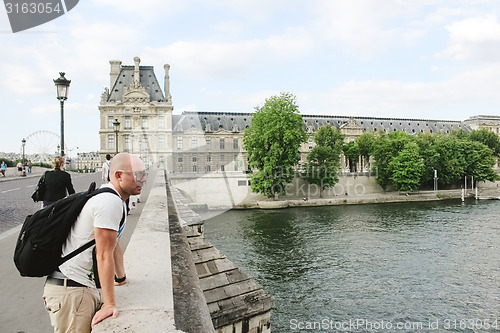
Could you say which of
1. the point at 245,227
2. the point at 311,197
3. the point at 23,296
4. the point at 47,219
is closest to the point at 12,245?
the point at 23,296

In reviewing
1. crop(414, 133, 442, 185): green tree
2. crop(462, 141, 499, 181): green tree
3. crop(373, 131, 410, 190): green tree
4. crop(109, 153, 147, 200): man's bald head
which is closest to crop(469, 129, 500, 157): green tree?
crop(462, 141, 499, 181): green tree

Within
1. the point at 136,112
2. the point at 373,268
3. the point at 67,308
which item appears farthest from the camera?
the point at 136,112

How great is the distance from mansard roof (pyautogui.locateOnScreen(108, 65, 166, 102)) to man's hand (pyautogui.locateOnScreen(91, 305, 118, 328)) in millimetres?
55780

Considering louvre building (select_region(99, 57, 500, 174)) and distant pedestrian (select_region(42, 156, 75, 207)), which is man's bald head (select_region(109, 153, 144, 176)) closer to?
distant pedestrian (select_region(42, 156, 75, 207))

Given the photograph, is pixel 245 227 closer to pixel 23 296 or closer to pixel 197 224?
pixel 197 224

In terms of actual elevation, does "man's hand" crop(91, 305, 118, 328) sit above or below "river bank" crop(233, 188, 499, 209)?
above

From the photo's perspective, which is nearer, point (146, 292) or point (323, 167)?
point (146, 292)

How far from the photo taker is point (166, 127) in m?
56.7

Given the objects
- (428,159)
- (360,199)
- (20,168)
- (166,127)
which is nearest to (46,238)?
(20,168)

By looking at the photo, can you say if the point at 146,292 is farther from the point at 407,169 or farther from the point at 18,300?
the point at 407,169

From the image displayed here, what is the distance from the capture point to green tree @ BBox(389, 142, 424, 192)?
44531 millimetres

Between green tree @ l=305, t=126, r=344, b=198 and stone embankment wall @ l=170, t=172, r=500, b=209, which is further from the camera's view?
green tree @ l=305, t=126, r=344, b=198

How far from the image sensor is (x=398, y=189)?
4781 centimetres

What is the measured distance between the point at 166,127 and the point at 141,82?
7.86m
